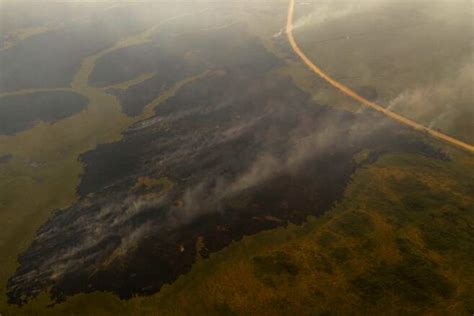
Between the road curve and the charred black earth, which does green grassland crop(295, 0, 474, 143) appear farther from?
the charred black earth

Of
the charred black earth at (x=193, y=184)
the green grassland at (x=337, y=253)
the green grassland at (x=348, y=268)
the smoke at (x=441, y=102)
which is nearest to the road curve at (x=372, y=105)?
the smoke at (x=441, y=102)

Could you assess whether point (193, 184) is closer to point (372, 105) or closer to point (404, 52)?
point (372, 105)

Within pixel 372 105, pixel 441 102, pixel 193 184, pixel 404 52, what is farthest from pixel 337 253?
pixel 404 52

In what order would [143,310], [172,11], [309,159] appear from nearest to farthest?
[143,310]
[309,159]
[172,11]

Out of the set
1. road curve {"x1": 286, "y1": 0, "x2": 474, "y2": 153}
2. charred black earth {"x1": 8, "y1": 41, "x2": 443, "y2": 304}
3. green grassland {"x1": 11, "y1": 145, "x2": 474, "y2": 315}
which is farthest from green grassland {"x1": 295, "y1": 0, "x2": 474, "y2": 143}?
green grassland {"x1": 11, "y1": 145, "x2": 474, "y2": 315}

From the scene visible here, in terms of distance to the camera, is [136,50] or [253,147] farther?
[136,50]

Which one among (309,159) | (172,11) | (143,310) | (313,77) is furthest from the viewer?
(172,11)

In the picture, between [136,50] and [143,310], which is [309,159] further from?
[136,50]

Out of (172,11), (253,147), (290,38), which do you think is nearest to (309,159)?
(253,147)
